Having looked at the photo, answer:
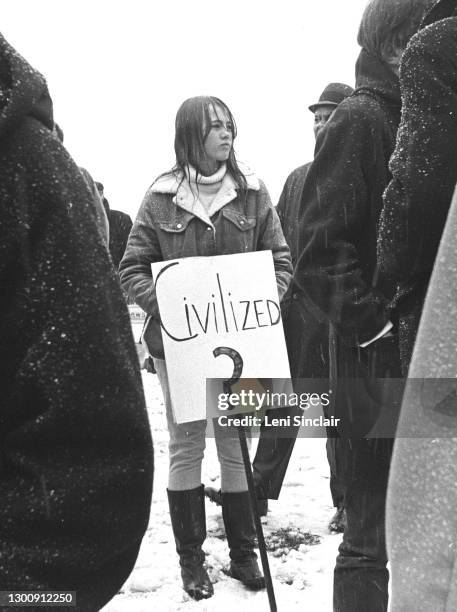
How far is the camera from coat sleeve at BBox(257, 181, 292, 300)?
3752 mm

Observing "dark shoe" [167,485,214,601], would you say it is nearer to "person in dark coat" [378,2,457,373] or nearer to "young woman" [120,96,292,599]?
"young woman" [120,96,292,599]

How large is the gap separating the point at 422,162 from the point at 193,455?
2.15 metres

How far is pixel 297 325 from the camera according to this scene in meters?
4.54

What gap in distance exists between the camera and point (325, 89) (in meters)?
4.96

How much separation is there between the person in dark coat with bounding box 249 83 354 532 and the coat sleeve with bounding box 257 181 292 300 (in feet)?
1.27

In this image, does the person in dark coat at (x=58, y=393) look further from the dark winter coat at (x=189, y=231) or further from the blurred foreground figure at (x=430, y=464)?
the dark winter coat at (x=189, y=231)

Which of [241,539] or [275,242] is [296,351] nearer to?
[275,242]

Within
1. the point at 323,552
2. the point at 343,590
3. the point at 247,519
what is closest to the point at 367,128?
the point at 343,590

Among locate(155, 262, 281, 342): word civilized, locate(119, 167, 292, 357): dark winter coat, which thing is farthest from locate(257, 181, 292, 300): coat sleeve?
locate(155, 262, 281, 342): word civilized

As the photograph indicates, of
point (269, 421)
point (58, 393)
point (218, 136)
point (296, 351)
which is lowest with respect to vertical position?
point (269, 421)

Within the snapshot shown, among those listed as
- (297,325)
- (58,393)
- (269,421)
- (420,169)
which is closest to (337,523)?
(269,421)

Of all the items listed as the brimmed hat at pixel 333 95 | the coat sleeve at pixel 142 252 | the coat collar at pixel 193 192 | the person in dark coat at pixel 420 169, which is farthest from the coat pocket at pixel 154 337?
the brimmed hat at pixel 333 95

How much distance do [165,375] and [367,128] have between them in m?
1.75

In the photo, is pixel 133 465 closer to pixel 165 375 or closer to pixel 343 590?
pixel 343 590
